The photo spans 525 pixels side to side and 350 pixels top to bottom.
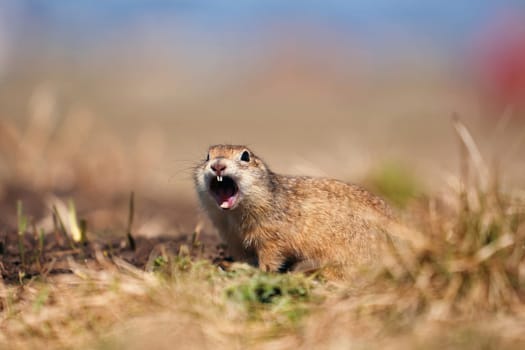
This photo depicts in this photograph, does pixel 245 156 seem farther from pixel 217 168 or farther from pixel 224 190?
pixel 217 168

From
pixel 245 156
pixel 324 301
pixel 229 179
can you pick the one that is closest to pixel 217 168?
pixel 229 179

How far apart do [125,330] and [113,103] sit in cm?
2282

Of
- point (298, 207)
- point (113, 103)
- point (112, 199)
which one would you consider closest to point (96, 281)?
point (298, 207)

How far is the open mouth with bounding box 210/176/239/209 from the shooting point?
477cm

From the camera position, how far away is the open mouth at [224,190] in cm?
477

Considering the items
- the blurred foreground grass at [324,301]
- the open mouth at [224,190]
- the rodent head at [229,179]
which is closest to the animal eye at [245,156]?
the rodent head at [229,179]

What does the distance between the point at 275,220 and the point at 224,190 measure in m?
0.36

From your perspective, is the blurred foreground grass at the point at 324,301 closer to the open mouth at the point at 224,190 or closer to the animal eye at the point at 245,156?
the open mouth at the point at 224,190

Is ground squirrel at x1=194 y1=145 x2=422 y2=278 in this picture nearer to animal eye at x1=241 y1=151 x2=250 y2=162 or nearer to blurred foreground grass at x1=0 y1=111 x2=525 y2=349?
animal eye at x1=241 y1=151 x2=250 y2=162

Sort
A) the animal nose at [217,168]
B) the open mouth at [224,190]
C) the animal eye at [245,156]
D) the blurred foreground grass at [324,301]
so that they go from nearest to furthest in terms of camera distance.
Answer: the blurred foreground grass at [324,301] → the animal nose at [217,168] → the open mouth at [224,190] → the animal eye at [245,156]

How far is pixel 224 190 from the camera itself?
4898mm

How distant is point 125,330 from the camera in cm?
339

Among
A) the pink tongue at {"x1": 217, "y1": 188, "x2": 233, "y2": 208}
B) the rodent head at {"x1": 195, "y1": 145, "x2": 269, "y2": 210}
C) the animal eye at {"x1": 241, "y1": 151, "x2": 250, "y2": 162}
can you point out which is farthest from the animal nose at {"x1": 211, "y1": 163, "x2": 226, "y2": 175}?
the animal eye at {"x1": 241, "y1": 151, "x2": 250, "y2": 162}

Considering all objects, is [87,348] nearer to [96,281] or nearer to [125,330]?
[125,330]
